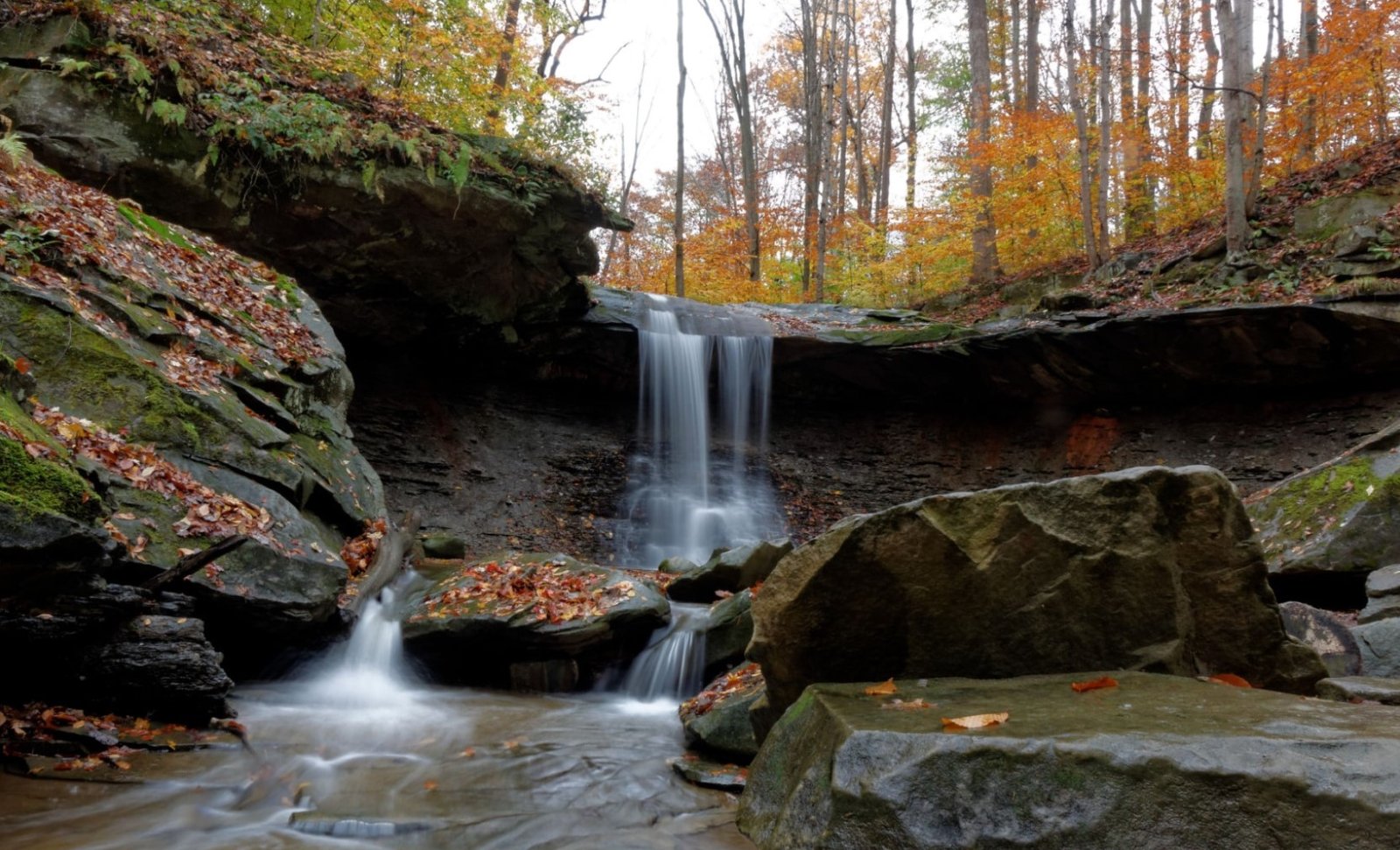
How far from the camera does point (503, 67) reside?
16.5m

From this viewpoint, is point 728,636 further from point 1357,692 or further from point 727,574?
point 1357,692

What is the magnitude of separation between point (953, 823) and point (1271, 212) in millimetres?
13962

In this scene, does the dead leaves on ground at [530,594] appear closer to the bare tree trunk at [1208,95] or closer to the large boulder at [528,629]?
the large boulder at [528,629]

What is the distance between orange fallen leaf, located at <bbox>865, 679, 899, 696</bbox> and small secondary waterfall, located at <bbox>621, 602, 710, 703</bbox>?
11.1 feet

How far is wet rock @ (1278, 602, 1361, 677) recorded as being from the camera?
191 inches

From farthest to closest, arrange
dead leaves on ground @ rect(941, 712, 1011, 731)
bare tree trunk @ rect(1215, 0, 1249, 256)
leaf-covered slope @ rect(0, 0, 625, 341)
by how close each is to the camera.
A: bare tree trunk @ rect(1215, 0, 1249, 256) → leaf-covered slope @ rect(0, 0, 625, 341) → dead leaves on ground @ rect(941, 712, 1011, 731)

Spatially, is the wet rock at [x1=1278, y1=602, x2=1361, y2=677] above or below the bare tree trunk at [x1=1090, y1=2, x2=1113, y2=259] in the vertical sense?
below

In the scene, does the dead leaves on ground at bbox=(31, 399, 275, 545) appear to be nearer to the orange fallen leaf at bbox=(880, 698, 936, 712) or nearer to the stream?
the stream

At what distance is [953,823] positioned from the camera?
234 centimetres

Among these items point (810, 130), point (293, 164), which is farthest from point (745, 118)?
point (293, 164)

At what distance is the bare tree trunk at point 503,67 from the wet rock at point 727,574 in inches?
429

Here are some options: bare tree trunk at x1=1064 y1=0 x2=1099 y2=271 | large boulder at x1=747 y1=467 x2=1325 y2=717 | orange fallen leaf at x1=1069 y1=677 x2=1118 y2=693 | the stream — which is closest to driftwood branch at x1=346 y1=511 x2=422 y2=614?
the stream

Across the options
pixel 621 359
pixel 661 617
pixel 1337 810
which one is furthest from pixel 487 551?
pixel 1337 810

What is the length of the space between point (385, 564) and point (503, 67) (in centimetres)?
1280
